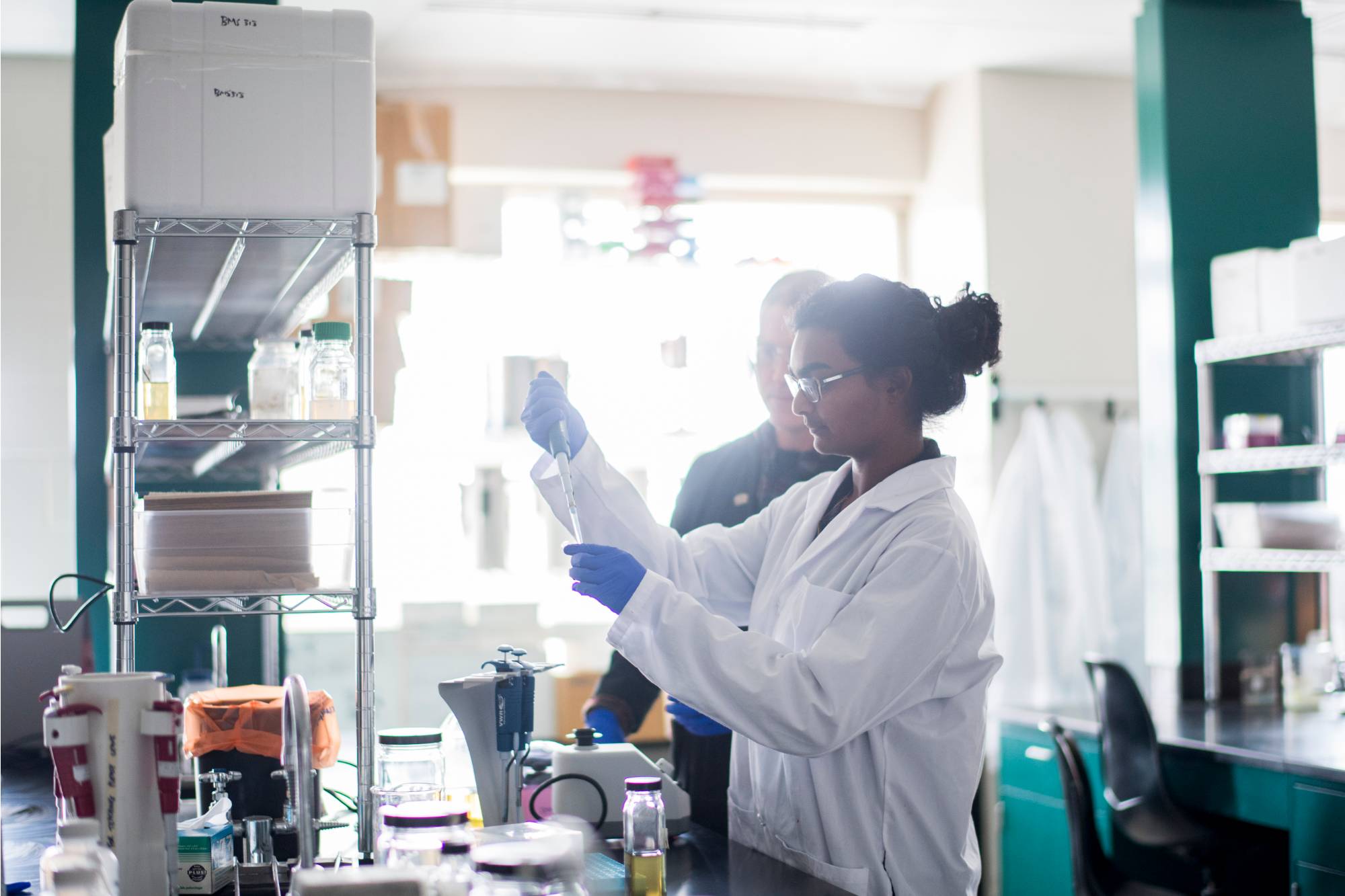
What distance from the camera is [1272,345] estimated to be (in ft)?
11.4

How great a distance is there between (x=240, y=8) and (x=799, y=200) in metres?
3.56

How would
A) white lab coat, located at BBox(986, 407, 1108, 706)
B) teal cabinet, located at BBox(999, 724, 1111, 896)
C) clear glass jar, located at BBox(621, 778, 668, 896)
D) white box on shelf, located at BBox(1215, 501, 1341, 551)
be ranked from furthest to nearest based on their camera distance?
white lab coat, located at BBox(986, 407, 1108, 706) < teal cabinet, located at BBox(999, 724, 1111, 896) < white box on shelf, located at BBox(1215, 501, 1341, 551) < clear glass jar, located at BBox(621, 778, 668, 896)

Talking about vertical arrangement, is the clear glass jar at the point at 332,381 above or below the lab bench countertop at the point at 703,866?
above

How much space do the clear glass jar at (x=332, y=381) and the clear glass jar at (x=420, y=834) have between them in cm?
76

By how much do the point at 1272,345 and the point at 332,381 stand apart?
8.86 ft

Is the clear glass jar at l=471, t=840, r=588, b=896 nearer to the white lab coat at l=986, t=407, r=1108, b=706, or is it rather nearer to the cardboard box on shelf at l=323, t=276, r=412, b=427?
the cardboard box on shelf at l=323, t=276, r=412, b=427

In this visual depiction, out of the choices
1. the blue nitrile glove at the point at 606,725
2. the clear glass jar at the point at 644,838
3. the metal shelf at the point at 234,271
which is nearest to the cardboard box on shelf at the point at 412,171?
the metal shelf at the point at 234,271

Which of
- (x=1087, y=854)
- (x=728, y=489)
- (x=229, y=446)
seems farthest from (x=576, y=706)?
(x=229, y=446)

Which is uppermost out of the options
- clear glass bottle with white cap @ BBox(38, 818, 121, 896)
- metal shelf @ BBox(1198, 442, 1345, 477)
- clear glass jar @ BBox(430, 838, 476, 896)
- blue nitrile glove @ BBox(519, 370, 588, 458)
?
blue nitrile glove @ BBox(519, 370, 588, 458)

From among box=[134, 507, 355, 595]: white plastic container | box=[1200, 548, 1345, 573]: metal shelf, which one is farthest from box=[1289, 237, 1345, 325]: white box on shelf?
box=[134, 507, 355, 595]: white plastic container

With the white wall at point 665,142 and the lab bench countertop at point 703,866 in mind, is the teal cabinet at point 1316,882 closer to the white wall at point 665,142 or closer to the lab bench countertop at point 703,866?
the lab bench countertop at point 703,866

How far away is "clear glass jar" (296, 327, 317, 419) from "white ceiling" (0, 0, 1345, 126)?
7.01 feet

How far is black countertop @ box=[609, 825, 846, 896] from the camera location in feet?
5.64

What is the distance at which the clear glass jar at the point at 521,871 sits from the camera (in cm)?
132
